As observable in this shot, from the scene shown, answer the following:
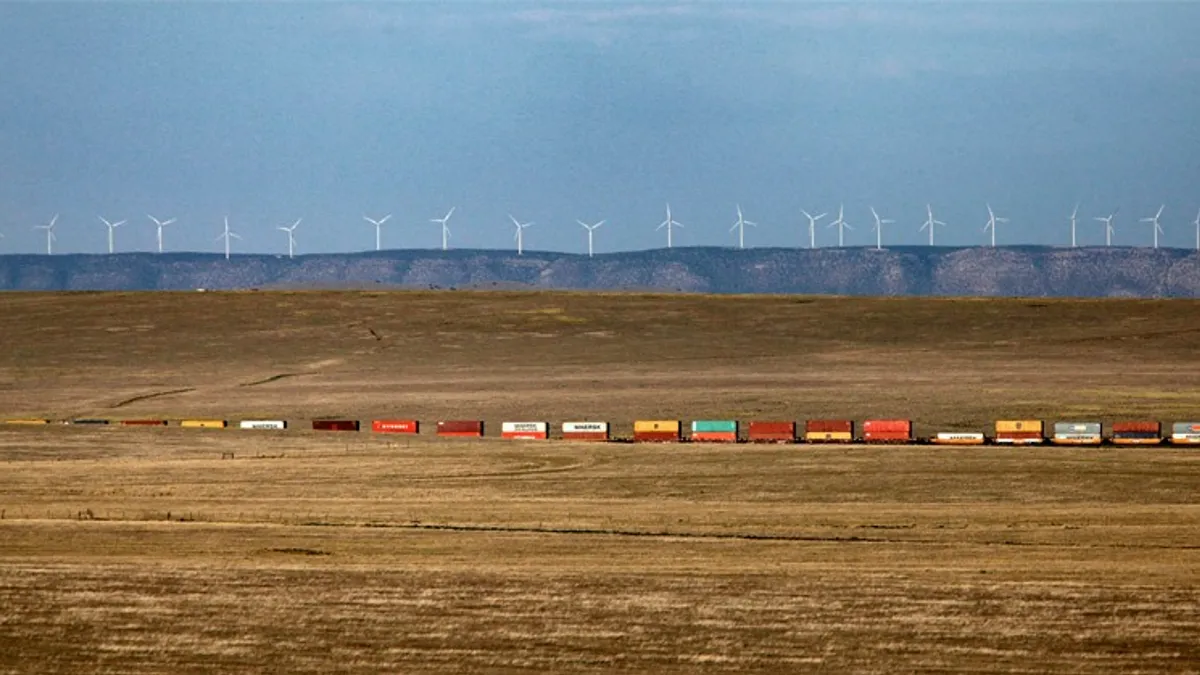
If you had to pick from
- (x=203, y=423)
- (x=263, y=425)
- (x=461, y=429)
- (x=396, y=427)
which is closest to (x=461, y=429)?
(x=461, y=429)

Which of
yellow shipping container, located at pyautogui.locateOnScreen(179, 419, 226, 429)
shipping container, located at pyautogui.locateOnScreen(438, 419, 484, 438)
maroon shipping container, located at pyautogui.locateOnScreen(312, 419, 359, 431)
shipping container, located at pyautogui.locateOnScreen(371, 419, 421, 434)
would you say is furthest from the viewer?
maroon shipping container, located at pyautogui.locateOnScreen(312, 419, 359, 431)

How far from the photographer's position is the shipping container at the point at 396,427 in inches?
3169

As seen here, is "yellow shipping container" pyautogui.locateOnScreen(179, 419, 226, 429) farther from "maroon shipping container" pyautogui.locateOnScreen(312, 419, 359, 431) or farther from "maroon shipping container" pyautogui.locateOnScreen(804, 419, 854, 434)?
"maroon shipping container" pyautogui.locateOnScreen(804, 419, 854, 434)

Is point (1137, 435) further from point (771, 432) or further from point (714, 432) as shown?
point (714, 432)

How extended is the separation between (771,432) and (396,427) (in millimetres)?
16113

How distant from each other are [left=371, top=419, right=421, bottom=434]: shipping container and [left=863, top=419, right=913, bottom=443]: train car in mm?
18960

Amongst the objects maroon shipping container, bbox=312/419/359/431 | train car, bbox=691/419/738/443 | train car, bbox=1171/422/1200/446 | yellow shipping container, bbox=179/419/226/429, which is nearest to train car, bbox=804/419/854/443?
train car, bbox=691/419/738/443

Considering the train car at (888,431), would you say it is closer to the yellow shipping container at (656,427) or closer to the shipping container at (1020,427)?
the shipping container at (1020,427)

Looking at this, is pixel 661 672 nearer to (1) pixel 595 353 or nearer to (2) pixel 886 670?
(2) pixel 886 670

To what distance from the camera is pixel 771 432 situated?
76.7 metres

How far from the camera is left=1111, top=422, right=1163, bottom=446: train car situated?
236 feet

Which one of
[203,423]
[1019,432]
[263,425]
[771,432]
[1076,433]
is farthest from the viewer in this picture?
[203,423]

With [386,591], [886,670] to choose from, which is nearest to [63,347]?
[386,591]

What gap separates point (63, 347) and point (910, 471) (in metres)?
76.6
